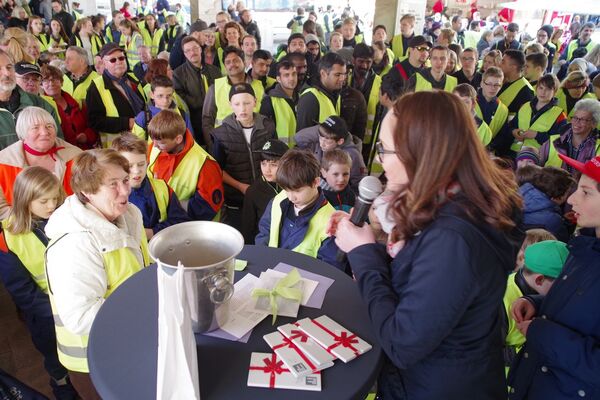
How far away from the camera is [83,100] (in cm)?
455

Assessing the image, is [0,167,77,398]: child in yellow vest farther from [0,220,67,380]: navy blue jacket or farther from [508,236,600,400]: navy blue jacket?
[508,236,600,400]: navy blue jacket

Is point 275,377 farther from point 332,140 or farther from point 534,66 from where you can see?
point 534,66

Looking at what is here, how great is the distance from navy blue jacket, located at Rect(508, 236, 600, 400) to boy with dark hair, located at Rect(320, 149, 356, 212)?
1534 mm

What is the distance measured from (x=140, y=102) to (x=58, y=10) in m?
8.28

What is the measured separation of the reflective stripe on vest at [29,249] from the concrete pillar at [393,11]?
8.83 m

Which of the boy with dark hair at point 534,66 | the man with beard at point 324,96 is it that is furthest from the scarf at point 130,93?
the boy with dark hair at point 534,66

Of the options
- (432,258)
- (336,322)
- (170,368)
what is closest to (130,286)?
(170,368)

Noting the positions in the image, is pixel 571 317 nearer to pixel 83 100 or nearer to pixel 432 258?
pixel 432 258

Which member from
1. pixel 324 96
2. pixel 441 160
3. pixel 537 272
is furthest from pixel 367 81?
pixel 441 160

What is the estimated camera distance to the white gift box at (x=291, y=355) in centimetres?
125

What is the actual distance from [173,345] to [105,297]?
83 centimetres

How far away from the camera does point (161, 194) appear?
2812mm

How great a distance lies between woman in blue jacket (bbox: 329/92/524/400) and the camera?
107cm

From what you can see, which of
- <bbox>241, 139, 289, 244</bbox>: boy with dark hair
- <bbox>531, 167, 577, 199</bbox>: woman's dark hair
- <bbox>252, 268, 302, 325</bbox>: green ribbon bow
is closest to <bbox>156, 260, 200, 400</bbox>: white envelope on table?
<bbox>252, 268, 302, 325</bbox>: green ribbon bow
